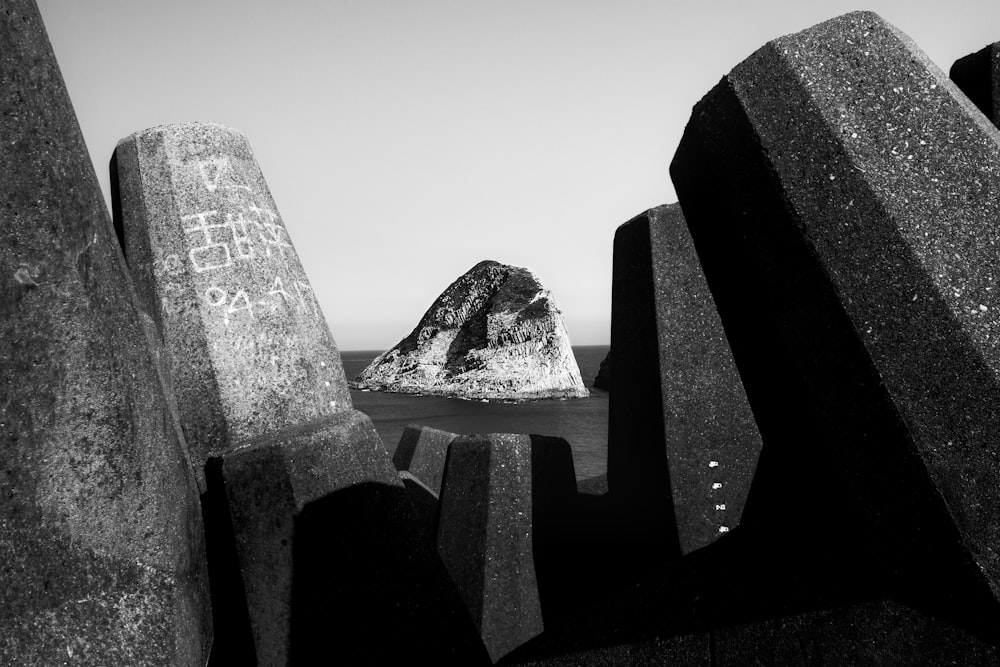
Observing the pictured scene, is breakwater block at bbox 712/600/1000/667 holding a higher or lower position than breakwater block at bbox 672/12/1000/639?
lower

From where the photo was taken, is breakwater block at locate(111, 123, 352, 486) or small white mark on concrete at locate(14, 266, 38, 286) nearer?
small white mark on concrete at locate(14, 266, 38, 286)

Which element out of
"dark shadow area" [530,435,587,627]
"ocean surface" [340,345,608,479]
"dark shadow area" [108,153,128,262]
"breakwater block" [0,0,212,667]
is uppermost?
"dark shadow area" [108,153,128,262]

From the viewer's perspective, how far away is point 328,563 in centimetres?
212

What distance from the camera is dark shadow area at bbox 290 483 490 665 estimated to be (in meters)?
2.09

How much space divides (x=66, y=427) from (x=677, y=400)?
1991 mm

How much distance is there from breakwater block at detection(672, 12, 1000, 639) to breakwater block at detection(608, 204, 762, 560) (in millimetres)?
1349

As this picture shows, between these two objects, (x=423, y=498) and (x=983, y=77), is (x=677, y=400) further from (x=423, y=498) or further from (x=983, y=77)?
(x=423, y=498)

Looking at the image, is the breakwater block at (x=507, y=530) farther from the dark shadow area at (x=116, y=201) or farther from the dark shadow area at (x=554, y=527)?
the dark shadow area at (x=116, y=201)

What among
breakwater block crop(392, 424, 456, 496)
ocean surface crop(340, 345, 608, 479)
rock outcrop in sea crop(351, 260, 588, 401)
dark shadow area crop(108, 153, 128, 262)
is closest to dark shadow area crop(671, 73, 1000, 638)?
dark shadow area crop(108, 153, 128, 262)

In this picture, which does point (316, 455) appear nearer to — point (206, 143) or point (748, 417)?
point (206, 143)

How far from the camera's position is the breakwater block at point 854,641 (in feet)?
3.54

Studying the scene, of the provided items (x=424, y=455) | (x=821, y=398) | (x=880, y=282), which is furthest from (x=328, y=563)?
(x=424, y=455)

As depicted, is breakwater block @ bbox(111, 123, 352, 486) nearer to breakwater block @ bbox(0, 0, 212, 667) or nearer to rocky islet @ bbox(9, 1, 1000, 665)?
rocky islet @ bbox(9, 1, 1000, 665)

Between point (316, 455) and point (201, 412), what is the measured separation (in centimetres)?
44
